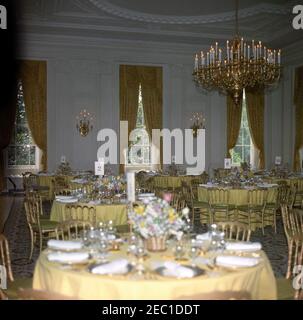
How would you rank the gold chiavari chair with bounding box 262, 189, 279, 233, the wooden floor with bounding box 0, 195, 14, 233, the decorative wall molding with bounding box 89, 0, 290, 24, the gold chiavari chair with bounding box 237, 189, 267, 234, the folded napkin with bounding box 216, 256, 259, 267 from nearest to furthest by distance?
the folded napkin with bounding box 216, 256, 259, 267 < the gold chiavari chair with bounding box 237, 189, 267, 234 < the gold chiavari chair with bounding box 262, 189, 279, 233 < the wooden floor with bounding box 0, 195, 14, 233 < the decorative wall molding with bounding box 89, 0, 290, 24

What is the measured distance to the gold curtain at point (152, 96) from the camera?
14492 mm

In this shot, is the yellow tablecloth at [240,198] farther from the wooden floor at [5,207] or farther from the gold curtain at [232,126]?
the gold curtain at [232,126]

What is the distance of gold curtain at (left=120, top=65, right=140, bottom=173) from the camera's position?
14.3 m

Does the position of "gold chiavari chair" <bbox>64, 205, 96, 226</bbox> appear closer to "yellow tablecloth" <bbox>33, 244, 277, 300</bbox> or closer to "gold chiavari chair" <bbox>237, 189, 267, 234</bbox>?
"gold chiavari chair" <bbox>237, 189, 267, 234</bbox>

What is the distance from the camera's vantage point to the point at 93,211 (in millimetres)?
6504

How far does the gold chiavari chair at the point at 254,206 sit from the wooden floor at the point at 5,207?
4613mm

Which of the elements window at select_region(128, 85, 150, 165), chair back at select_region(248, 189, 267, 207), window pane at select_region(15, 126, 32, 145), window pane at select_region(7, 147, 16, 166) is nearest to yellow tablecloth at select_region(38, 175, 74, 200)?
window pane at select_region(7, 147, 16, 166)

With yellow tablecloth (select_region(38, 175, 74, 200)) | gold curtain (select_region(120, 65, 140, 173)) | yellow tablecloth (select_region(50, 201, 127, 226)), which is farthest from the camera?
gold curtain (select_region(120, 65, 140, 173))

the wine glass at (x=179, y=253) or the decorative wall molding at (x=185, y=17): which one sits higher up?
the decorative wall molding at (x=185, y=17)

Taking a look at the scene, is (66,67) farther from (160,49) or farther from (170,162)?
(170,162)

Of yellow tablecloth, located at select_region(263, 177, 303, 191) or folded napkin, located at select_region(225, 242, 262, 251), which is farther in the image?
yellow tablecloth, located at select_region(263, 177, 303, 191)

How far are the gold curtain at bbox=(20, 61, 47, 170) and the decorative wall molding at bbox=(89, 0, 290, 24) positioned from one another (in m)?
3.38

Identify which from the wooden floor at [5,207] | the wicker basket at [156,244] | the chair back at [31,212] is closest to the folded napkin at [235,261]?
the wicker basket at [156,244]

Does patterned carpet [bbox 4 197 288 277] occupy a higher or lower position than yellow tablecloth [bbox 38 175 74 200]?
lower
